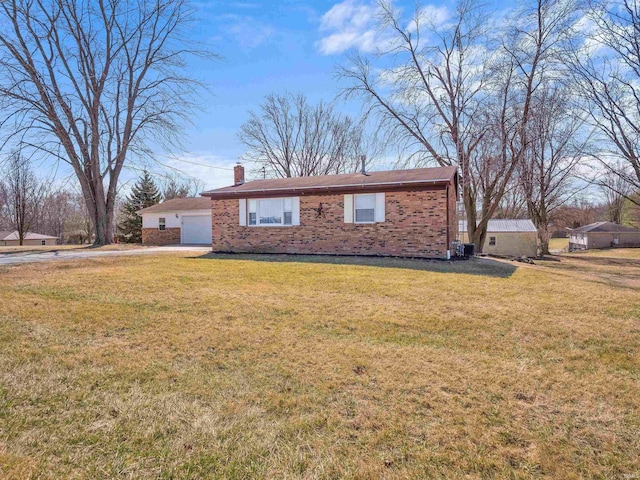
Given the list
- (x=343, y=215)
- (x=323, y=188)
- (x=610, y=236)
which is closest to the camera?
(x=343, y=215)

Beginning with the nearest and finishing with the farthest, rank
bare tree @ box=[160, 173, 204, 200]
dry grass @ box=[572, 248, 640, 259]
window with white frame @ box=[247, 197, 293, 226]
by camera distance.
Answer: window with white frame @ box=[247, 197, 293, 226] → dry grass @ box=[572, 248, 640, 259] → bare tree @ box=[160, 173, 204, 200]

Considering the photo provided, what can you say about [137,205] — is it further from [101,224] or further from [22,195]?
[101,224]

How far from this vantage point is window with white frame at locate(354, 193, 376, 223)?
13227mm

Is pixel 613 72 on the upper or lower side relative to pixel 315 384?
upper

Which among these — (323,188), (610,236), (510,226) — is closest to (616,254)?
(510,226)

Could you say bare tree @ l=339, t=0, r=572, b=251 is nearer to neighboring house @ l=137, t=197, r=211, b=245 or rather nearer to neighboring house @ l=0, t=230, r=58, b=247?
neighboring house @ l=137, t=197, r=211, b=245

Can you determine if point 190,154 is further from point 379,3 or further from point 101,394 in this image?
point 101,394

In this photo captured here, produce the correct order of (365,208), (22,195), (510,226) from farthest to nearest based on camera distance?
(22,195) → (510,226) → (365,208)

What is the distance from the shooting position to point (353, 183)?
13.4m

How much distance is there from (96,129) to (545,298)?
21.8 metres

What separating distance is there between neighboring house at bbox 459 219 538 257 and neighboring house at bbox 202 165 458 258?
1531 centimetres

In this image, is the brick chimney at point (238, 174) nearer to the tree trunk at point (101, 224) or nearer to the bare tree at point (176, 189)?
the tree trunk at point (101, 224)

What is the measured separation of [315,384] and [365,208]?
34.2 ft

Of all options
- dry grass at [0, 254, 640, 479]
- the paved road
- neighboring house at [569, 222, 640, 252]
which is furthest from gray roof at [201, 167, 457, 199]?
neighboring house at [569, 222, 640, 252]
